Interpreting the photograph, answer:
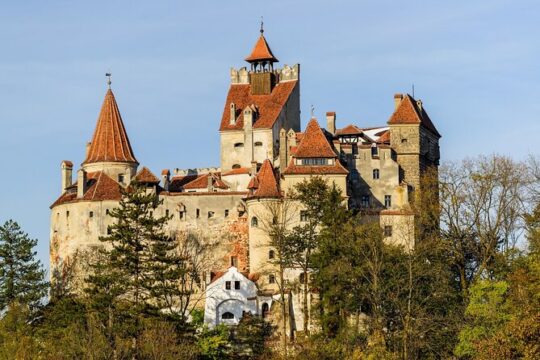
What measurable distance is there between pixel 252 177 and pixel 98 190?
34.3ft

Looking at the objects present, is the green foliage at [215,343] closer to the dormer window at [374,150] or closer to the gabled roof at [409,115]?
the dormer window at [374,150]

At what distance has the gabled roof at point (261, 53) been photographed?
4417 inches

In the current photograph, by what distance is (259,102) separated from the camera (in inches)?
4309

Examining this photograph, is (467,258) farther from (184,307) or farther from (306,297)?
(184,307)

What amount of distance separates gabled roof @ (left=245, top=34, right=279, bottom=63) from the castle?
77 millimetres

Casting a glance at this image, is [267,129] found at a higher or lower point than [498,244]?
higher

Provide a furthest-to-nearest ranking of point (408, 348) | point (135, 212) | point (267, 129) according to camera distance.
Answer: point (267, 129) → point (135, 212) → point (408, 348)

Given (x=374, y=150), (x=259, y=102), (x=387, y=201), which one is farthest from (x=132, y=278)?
(x=259, y=102)

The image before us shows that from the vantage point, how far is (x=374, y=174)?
100m

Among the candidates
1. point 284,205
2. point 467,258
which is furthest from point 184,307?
point 467,258

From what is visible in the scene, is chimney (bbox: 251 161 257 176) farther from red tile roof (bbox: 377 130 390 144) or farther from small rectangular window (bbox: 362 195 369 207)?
red tile roof (bbox: 377 130 390 144)

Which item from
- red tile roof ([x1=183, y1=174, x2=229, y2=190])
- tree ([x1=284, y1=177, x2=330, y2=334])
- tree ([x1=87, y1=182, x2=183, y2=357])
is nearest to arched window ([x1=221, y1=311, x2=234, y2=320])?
tree ([x1=284, y1=177, x2=330, y2=334])

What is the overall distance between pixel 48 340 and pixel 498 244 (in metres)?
27.3

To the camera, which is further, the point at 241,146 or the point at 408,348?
the point at 241,146
